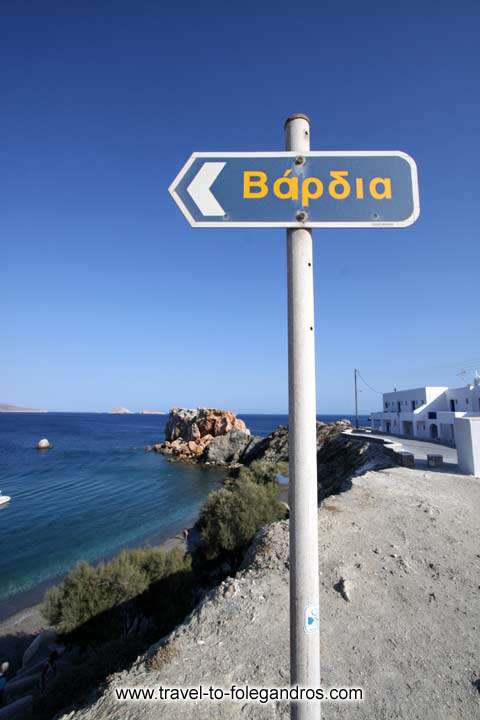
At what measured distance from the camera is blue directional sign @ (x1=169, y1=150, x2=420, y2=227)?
1748 mm

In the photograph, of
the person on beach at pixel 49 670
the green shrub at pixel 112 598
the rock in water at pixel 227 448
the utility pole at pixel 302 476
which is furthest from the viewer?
the rock in water at pixel 227 448

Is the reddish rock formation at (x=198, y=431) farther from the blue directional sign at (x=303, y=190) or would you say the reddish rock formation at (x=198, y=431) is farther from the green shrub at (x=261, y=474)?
the blue directional sign at (x=303, y=190)

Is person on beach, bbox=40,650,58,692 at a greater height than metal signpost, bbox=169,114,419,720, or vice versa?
metal signpost, bbox=169,114,419,720

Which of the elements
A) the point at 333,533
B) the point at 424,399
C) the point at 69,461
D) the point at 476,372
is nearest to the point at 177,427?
the point at 69,461

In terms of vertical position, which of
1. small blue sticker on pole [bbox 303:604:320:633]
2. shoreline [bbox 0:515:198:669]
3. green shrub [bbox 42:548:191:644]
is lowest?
shoreline [bbox 0:515:198:669]

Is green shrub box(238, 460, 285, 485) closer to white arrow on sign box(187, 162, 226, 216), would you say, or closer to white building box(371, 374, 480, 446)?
white building box(371, 374, 480, 446)

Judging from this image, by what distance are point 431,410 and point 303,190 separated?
Answer: 37.9 m

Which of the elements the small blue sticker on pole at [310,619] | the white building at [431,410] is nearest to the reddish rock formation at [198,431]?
the white building at [431,410]

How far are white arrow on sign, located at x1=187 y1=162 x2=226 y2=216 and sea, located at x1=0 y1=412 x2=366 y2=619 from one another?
19.3 m

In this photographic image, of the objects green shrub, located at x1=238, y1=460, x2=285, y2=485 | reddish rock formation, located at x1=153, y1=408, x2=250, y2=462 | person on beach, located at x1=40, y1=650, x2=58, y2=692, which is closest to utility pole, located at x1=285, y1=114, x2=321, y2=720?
person on beach, located at x1=40, y1=650, x2=58, y2=692

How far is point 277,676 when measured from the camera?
4.48 metres

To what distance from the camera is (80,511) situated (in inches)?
1083

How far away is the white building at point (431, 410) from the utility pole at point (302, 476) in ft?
90.8

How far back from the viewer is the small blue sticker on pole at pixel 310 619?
1.50 m
